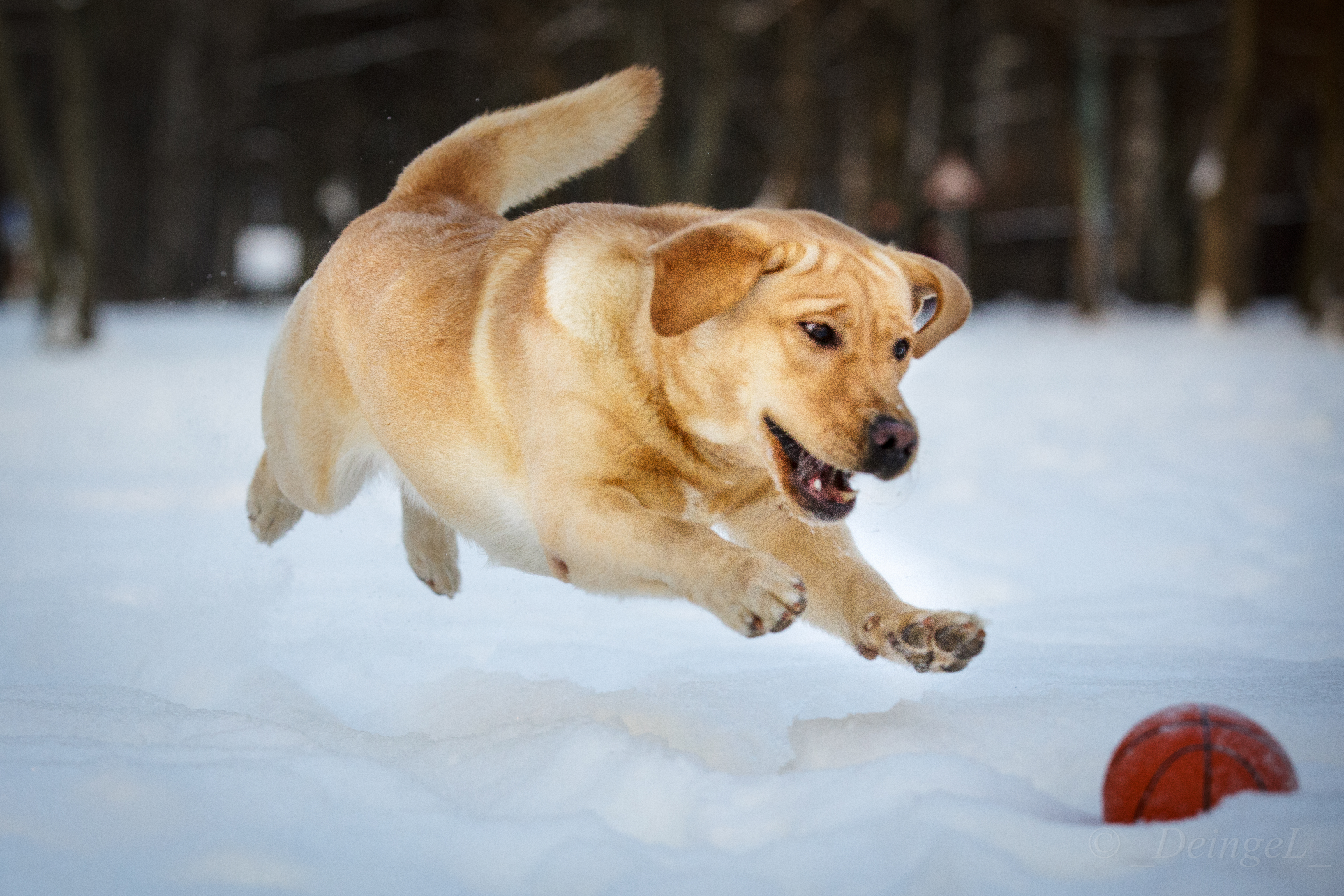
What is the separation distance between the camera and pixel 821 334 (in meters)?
2.75

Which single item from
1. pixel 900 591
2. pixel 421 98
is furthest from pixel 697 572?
pixel 421 98

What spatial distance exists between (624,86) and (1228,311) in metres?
15.2

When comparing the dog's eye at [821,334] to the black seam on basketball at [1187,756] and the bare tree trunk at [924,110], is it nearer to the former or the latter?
the black seam on basketball at [1187,756]

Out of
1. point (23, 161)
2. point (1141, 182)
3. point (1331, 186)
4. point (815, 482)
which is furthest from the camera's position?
point (1141, 182)

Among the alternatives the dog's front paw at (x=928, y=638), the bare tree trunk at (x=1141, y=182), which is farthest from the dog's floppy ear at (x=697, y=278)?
the bare tree trunk at (x=1141, y=182)

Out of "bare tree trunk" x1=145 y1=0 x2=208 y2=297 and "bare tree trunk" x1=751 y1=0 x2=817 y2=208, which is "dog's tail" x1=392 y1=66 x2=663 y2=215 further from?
"bare tree trunk" x1=145 y1=0 x2=208 y2=297

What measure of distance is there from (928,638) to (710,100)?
15.1 meters

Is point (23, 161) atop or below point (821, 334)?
below

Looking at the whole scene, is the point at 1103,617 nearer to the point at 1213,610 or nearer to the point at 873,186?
the point at 1213,610

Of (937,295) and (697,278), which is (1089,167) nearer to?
(937,295)

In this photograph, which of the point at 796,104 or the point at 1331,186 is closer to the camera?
the point at 1331,186

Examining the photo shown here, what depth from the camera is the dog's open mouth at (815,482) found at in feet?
9.00

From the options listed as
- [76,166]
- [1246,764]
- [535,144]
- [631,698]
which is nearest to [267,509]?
[535,144]

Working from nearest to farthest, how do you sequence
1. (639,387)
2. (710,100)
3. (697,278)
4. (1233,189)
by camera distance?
(697,278) → (639,387) → (1233,189) → (710,100)
